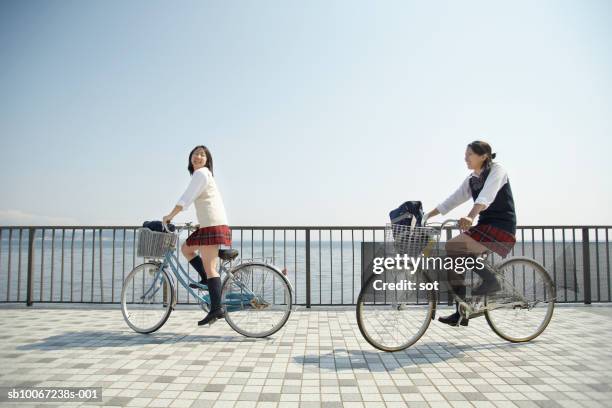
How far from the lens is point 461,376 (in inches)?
111

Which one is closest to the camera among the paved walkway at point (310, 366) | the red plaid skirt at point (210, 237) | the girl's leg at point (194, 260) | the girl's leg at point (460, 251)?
the paved walkway at point (310, 366)

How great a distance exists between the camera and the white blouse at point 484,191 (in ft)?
10.8

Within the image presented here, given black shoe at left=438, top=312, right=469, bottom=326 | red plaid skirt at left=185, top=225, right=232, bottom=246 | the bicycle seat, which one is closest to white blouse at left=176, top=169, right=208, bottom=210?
red plaid skirt at left=185, top=225, right=232, bottom=246

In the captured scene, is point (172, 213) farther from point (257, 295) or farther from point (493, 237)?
point (493, 237)

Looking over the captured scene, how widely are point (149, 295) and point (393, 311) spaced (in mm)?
2455

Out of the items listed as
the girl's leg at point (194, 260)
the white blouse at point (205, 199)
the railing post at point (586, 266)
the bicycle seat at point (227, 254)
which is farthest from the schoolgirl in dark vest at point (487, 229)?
the railing post at point (586, 266)

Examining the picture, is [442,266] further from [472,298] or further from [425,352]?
[425,352]

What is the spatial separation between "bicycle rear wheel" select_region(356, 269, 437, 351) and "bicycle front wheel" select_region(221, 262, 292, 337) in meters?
0.82

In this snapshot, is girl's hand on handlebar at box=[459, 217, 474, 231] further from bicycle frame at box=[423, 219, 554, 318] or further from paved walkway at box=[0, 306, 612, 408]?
paved walkway at box=[0, 306, 612, 408]

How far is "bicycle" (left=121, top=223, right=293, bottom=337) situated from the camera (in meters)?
3.88

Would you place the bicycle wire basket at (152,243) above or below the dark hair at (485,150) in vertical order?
→ below

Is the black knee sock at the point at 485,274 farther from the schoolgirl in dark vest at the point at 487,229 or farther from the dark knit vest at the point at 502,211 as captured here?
the dark knit vest at the point at 502,211

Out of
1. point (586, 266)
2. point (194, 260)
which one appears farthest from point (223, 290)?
point (586, 266)

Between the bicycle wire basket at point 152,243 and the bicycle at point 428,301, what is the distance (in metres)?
2.01
